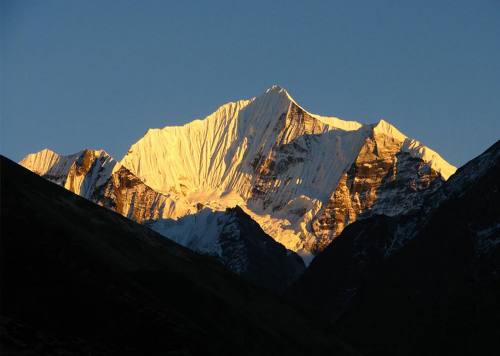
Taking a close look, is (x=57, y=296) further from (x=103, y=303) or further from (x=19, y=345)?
(x=19, y=345)

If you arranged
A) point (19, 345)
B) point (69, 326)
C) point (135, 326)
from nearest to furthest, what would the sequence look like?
point (19, 345) → point (69, 326) → point (135, 326)

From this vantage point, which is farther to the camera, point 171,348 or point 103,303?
point 103,303

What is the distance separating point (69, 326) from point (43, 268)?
23.1m

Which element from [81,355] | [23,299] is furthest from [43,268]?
[81,355]

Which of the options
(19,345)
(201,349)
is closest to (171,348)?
(201,349)

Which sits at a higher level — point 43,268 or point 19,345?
point 43,268

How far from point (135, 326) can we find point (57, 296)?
1112 centimetres

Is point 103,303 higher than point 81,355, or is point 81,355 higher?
point 103,303

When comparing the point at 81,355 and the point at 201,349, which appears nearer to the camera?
the point at 81,355

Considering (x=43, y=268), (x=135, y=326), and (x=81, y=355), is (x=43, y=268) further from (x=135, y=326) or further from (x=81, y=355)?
(x=81, y=355)

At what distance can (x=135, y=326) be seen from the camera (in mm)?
188500

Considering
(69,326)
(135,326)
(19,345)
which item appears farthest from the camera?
(135,326)

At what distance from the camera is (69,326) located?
176m

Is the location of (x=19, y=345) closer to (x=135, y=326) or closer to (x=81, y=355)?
(x=81, y=355)
